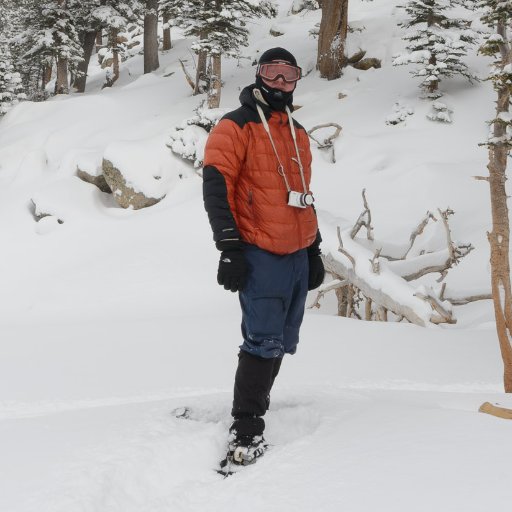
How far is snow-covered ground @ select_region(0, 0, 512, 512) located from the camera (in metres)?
2.37

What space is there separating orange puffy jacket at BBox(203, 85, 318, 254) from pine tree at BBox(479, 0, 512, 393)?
5.15 feet

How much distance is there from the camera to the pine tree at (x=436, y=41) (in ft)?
42.0

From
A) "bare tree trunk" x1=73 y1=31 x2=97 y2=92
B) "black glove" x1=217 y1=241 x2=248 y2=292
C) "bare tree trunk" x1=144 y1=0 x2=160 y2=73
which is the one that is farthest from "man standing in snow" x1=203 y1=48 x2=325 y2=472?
"bare tree trunk" x1=73 y1=31 x2=97 y2=92

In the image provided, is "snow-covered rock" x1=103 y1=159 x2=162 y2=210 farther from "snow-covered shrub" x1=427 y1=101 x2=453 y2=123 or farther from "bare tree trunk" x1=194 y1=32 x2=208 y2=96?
"snow-covered shrub" x1=427 y1=101 x2=453 y2=123

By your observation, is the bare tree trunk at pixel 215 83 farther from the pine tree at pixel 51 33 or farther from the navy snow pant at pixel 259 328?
the navy snow pant at pixel 259 328

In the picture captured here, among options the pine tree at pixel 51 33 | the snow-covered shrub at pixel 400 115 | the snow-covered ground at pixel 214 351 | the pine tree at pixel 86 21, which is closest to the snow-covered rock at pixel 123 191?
the snow-covered ground at pixel 214 351

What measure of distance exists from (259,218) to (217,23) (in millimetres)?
13062

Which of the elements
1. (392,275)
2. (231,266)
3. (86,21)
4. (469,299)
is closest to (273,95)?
(231,266)

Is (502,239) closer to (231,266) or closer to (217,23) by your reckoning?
(231,266)

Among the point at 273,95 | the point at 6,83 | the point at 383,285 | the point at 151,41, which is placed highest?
the point at 273,95

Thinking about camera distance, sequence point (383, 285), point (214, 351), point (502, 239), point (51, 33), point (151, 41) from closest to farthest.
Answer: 1. point (502, 239)
2. point (214, 351)
3. point (383, 285)
4. point (51, 33)
5. point (151, 41)

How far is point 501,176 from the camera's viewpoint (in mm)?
4020

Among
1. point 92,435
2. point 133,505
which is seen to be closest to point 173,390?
point 92,435

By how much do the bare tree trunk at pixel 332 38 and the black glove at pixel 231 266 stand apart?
1455cm
